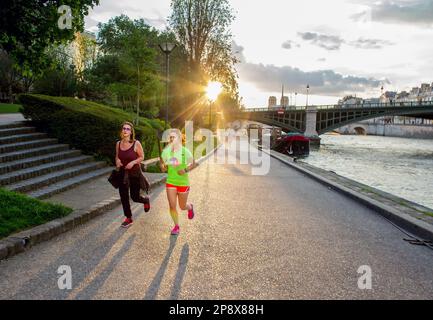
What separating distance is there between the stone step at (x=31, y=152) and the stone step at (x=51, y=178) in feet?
3.42

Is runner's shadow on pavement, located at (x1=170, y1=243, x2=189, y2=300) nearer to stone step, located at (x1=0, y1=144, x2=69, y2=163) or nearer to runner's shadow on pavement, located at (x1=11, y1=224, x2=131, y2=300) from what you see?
runner's shadow on pavement, located at (x1=11, y1=224, x2=131, y2=300)

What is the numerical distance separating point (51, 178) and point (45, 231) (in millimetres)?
3854

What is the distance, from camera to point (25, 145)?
10883 millimetres

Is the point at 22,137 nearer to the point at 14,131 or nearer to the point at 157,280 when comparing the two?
the point at 14,131

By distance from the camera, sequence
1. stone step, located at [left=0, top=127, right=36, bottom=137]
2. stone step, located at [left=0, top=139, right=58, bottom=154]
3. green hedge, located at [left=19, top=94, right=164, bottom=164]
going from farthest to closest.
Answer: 1. green hedge, located at [left=19, top=94, right=164, bottom=164]
2. stone step, located at [left=0, top=127, right=36, bottom=137]
3. stone step, located at [left=0, top=139, right=58, bottom=154]

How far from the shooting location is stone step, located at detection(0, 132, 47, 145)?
10.8 m

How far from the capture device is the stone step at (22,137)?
35.3 ft

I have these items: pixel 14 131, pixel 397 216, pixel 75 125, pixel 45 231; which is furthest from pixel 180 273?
pixel 14 131

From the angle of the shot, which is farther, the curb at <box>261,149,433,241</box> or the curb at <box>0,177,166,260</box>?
the curb at <box>261,149,433,241</box>

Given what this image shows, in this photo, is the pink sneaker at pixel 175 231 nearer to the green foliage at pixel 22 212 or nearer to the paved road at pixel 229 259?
the paved road at pixel 229 259

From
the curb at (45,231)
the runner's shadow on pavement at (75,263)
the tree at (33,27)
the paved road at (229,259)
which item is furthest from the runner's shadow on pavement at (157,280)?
the tree at (33,27)

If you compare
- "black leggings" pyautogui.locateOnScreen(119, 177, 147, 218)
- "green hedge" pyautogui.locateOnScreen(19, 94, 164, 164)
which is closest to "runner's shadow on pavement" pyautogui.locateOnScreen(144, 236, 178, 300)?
"black leggings" pyautogui.locateOnScreen(119, 177, 147, 218)

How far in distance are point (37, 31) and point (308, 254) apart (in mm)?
9121

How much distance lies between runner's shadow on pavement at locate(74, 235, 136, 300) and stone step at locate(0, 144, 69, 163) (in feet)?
19.0
